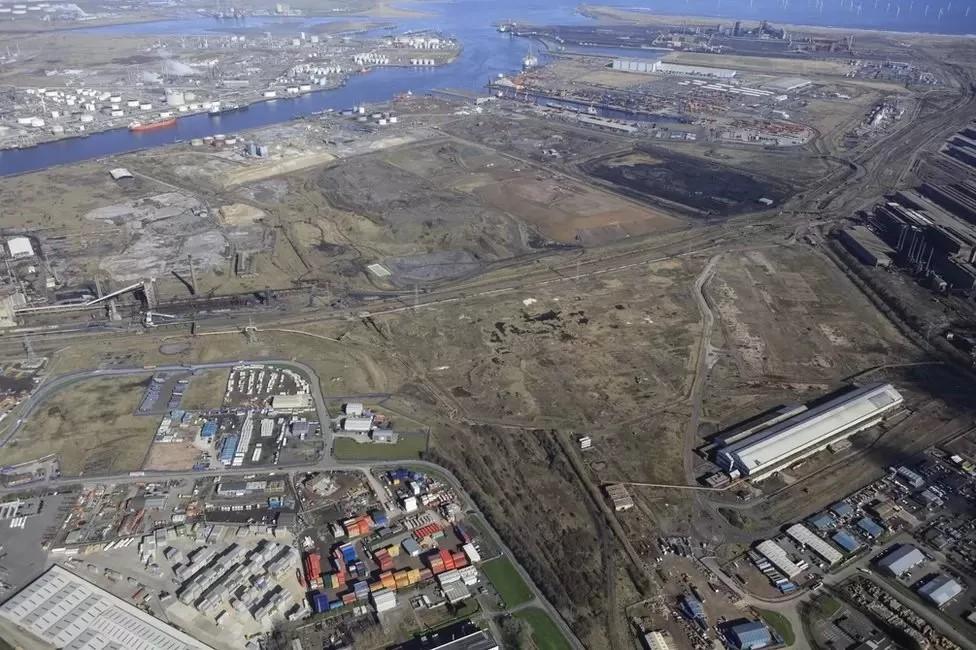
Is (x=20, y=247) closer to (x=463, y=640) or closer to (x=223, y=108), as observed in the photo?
(x=463, y=640)

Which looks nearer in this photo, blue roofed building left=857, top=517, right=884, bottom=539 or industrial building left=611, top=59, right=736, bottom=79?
blue roofed building left=857, top=517, right=884, bottom=539

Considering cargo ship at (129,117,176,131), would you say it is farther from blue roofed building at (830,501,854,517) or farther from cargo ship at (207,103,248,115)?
blue roofed building at (830,501,854,517)

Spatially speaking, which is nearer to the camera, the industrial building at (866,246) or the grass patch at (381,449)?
the grass patch at (381,449)

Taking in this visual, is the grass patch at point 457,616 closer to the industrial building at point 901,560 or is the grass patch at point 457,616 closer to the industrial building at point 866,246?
the industrial building at point 901,560

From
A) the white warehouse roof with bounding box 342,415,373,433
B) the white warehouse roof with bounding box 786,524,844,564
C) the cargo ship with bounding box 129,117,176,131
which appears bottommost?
the white warehouse roof with bounding box 786,524,844,564

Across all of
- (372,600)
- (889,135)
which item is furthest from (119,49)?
(372,600)

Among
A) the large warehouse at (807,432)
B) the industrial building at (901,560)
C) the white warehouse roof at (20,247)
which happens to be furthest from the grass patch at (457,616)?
the white warehouse roof at (20,247)

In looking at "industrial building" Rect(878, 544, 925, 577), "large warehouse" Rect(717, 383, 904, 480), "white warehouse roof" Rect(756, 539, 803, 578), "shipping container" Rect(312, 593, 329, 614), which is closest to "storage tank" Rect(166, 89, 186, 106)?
"shipping container" Rect(312, 593, 329, 614)
